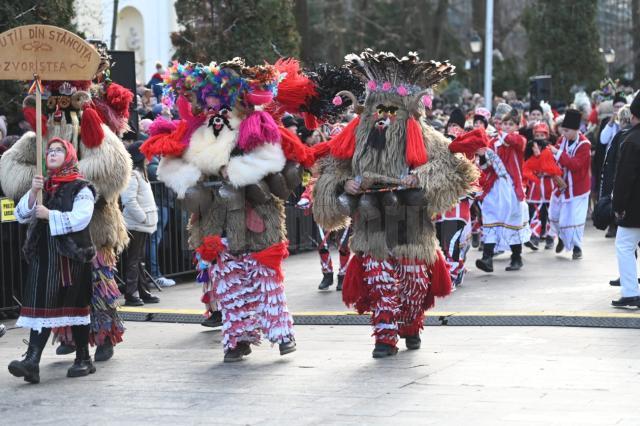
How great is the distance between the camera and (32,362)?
26.0 feet

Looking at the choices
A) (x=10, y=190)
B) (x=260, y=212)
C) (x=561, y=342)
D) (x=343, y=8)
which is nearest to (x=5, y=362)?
(x=10, y=190)

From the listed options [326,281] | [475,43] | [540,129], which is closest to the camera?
[326,281]

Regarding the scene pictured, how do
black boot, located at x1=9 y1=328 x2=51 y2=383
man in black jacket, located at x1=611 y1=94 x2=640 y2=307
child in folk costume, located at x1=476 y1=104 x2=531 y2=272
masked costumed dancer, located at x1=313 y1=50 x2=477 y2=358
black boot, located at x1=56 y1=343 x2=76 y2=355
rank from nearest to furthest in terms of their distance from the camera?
black boot, located at x1=9 y1=328 x2=51 y2=383 < masked costumed dancer, located at x1=313 y1=50 x2=477 y2=358 < black boot, located at x1=56 y1=343 x2=76 y2=355 < man in black jacket, located at x1=611 y1=94 x2=640 y2=307 < child in folk costume, located at x1=476 y1=104 x2=531 y2=272

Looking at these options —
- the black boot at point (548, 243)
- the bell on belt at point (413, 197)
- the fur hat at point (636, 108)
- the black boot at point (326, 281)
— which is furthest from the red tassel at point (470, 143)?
the black boot at point (548, 243)

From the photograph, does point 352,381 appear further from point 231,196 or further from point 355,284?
→ point 231,196

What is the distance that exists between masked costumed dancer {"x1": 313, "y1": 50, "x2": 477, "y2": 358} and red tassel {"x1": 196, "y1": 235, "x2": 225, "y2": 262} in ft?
2.66

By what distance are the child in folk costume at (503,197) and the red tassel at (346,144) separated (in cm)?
485

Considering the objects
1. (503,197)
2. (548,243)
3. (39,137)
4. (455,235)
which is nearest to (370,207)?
(39,137)

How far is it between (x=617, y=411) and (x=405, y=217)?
2545mm

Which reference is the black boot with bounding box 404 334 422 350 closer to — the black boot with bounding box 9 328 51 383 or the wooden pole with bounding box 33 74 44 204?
the black boot with bounding box 9 328 51 383

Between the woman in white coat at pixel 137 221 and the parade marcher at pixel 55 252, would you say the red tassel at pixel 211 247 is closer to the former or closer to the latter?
the parade marcher at pixel 55 252

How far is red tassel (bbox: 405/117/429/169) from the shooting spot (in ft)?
27.6

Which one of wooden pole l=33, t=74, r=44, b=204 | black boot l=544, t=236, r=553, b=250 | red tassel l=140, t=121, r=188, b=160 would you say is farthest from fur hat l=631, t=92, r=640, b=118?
black boot l=544, t=236, r=553, b=250

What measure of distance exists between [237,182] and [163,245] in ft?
16.5
